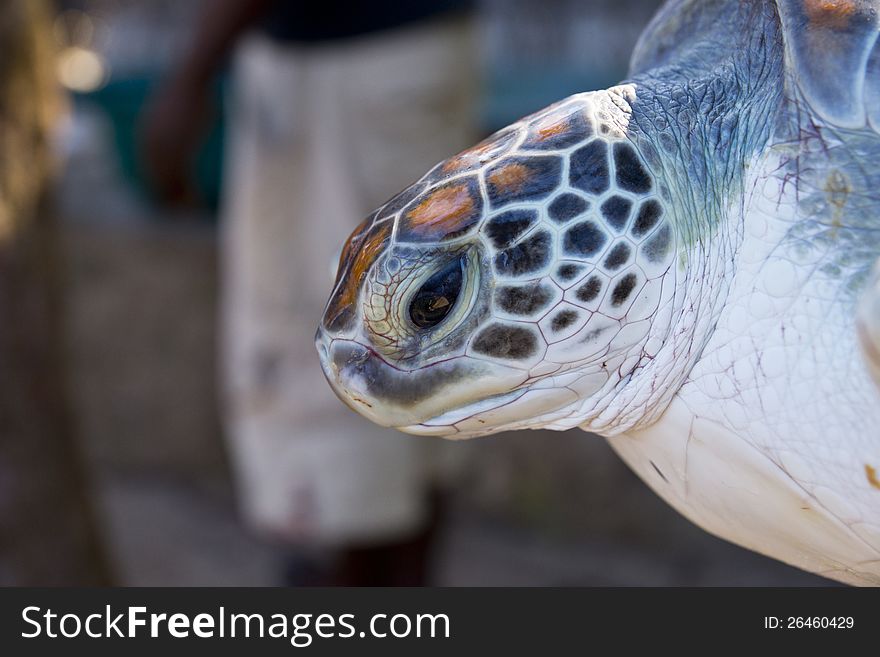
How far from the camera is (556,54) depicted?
290 centimetres

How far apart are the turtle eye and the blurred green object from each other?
6.70ft

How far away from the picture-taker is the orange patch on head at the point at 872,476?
0.44 meters

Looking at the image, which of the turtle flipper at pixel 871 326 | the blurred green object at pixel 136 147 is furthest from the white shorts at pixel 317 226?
the turtle flipper at pixel 871 326

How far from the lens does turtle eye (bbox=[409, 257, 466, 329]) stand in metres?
0.48

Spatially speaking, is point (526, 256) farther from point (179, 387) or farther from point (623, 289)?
point (179, 387)

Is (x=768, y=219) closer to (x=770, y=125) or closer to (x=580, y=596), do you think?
(x=770, y=125)

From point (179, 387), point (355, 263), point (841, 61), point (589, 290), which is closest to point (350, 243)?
point (355, 263)

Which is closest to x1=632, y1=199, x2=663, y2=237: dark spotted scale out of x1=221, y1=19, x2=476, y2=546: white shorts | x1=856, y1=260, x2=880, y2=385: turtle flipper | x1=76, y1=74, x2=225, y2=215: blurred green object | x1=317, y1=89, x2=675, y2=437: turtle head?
x1=317, y1=89, x2=675, y2=437: turtle head

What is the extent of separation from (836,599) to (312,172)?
42.8 inches

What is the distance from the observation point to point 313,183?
4.93 ft

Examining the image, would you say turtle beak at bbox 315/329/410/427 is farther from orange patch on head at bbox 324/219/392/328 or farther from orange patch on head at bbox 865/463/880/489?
orange patch on head at bbox 865/463/880/489

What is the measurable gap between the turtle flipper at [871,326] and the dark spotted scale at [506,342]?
0.14m

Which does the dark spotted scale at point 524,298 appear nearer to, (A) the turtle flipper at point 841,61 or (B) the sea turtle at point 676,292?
(B) the sea turtle at point 676,292

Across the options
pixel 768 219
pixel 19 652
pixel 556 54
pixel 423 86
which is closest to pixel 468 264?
pixel 768 219
